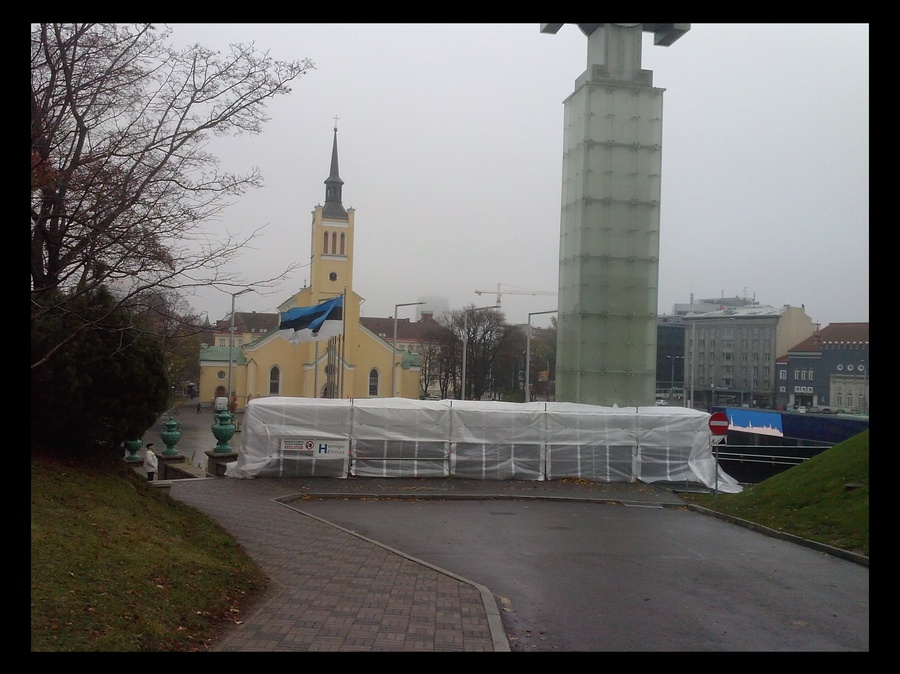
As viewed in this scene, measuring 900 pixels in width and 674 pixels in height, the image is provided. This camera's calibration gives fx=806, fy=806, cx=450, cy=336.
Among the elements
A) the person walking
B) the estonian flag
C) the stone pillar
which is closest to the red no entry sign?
the stone pillar

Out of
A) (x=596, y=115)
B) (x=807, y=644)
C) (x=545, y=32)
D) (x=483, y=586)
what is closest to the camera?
(x=807, y=644)

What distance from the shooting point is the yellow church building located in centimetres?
7269

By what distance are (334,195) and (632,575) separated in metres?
72.9

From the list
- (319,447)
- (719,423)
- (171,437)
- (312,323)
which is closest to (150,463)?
(319,447)

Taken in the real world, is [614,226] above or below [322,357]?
above

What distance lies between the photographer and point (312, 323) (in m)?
36.3

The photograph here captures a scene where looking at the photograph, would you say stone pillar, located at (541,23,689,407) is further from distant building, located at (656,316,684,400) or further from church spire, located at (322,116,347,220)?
church spire, located at (322,116,347,220)

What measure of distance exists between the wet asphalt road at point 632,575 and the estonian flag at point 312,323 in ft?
61.7

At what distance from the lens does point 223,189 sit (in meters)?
9.87

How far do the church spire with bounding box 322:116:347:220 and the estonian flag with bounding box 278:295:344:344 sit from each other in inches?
1680

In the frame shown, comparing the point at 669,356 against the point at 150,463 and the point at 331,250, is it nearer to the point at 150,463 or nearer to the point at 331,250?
the point at 331,250

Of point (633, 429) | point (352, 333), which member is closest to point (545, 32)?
point (633, 429)

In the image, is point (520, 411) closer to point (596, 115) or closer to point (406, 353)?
point (596, 115)

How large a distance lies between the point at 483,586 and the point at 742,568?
4.13m
